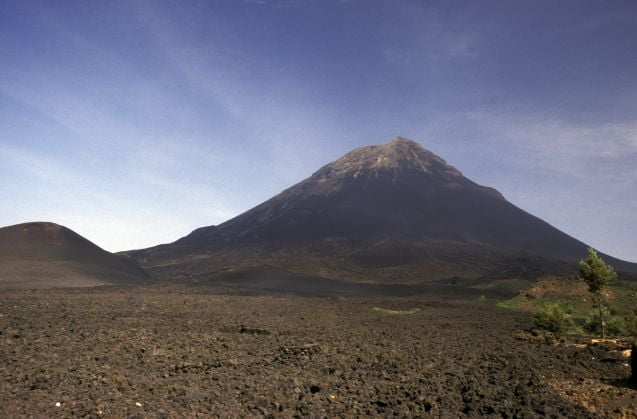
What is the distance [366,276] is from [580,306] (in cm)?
3969

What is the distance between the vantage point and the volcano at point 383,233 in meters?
68.3

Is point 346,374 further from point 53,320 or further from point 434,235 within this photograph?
point 434,235

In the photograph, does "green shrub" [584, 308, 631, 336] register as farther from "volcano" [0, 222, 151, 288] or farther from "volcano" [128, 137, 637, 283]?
"volcano" [128, 137, 637, 283]

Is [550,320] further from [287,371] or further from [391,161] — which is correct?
[391,161]

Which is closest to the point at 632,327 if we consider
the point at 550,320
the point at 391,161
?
the point at 550,320

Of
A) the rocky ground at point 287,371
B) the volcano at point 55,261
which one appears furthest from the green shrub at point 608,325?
the volcano at point 55,261

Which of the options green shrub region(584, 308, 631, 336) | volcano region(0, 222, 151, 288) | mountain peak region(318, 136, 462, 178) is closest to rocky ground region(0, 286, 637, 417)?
green shrub region(584, 308, 631, 336)

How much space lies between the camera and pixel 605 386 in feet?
24.8

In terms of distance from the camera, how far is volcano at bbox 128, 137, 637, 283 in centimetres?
6831

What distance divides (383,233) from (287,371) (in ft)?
291

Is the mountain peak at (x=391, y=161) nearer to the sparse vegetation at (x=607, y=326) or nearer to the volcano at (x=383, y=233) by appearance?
the volcano at (x=383, y=233)

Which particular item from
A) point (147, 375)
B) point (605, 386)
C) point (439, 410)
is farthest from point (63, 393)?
point (605, 386)

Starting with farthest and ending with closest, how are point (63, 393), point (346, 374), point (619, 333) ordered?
1. point (619, 333)
2. point (346, 374)
3. point (63, 393)

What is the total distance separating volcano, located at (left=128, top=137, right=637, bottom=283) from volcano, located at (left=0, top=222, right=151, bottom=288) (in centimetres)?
1042
